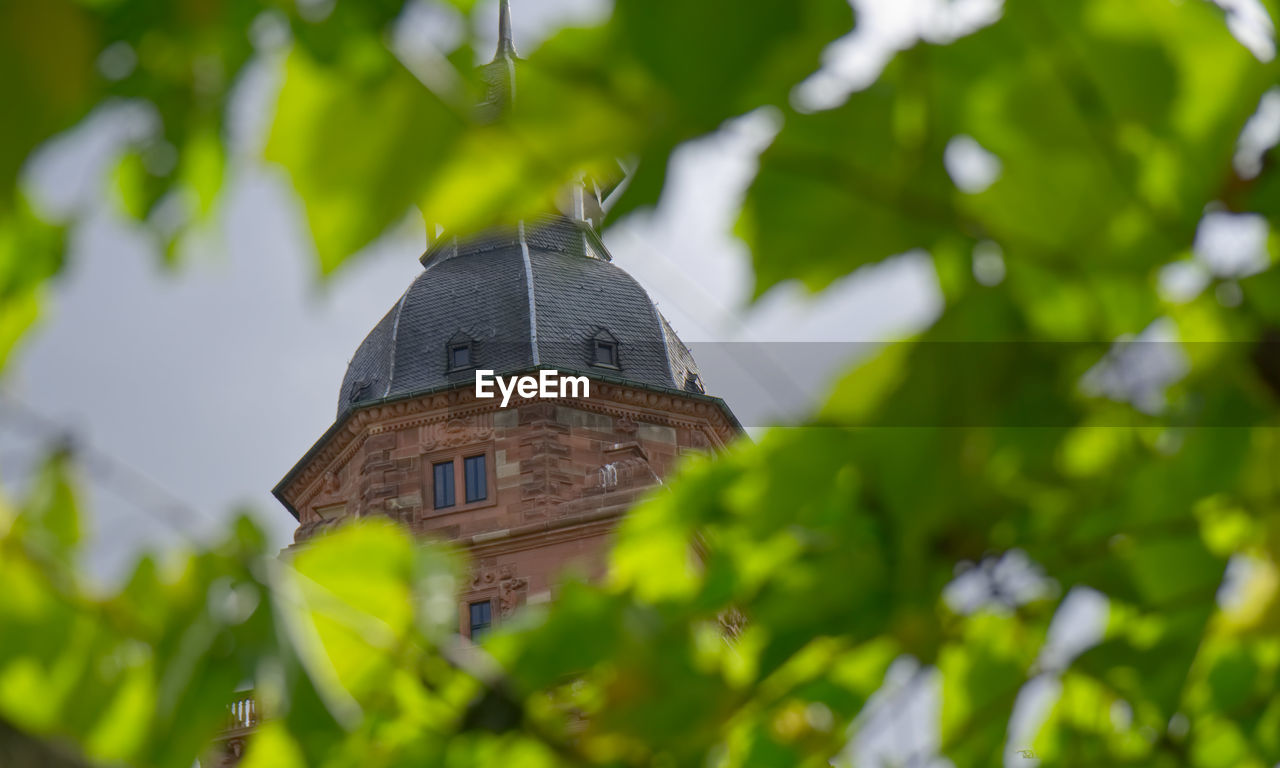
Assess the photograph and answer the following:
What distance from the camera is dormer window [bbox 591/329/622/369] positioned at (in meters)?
24.4

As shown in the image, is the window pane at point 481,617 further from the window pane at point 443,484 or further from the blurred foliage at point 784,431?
the blurred foliage at point 784,431

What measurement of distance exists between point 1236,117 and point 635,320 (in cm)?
2433

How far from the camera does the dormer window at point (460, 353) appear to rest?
79.4 ft

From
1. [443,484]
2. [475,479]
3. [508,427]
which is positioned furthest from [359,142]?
[443,484]

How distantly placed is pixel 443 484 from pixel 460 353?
216cm

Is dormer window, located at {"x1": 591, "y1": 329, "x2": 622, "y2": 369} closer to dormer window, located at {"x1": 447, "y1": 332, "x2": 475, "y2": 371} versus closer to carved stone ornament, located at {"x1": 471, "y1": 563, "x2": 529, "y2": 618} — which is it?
dormer window, located at {"x1": 447, "y1": 332, "x2": 475, "y2": 371}

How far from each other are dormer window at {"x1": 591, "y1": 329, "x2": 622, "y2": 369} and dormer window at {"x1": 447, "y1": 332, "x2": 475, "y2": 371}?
195cm

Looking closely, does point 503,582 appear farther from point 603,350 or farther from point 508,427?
point 603,350

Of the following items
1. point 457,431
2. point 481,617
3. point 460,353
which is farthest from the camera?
point 460,353

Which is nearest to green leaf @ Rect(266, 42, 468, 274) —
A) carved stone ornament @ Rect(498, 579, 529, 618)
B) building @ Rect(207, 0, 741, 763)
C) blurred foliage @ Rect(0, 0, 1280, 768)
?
blurred foliage @ Rect(0, 0, 1280, 768)

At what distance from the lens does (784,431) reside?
1.02 m

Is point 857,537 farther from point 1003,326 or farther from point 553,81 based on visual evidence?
→ point 553,81

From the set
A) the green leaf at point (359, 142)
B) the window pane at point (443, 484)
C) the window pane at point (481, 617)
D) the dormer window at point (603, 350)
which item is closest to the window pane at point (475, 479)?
the window pane at point (443, 484)

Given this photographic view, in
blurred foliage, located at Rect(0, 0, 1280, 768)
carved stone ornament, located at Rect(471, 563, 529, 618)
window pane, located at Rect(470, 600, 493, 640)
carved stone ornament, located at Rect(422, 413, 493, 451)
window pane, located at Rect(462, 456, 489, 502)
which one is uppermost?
carved stone ornament, located at Rect(422, 413, 493, 451)
